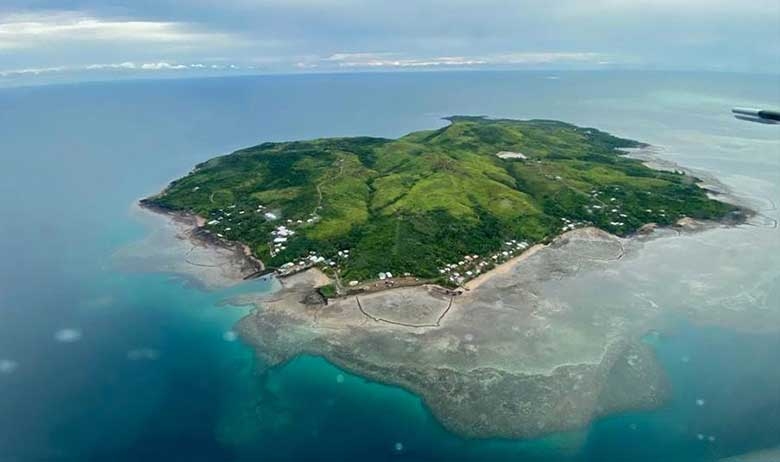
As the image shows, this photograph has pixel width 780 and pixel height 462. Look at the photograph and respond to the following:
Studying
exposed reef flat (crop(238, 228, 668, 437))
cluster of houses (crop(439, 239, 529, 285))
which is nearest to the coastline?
exposed reef flat (crop(238, 228, 668, 437))

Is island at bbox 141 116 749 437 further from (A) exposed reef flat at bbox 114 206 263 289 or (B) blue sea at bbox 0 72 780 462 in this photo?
(B) blue sea at bbox 0 72 780 462

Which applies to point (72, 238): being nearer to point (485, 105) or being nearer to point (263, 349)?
point (263, 349)

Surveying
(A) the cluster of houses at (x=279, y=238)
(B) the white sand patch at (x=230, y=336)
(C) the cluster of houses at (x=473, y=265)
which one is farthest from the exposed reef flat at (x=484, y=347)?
(A) the cluster of houses at (x=279, y=238)

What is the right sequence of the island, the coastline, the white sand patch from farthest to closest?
the white sand patch → the island → the coastline

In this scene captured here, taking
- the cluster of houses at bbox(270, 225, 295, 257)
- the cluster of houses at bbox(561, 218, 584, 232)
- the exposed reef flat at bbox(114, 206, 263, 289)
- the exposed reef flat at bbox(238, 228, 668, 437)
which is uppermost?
the cluster of houses at bbox(270, 225, 295, 257)

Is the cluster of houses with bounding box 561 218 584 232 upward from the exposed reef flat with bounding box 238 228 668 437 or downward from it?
upward

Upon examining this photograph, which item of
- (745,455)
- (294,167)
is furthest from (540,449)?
(294,167)
